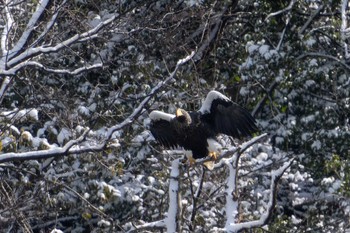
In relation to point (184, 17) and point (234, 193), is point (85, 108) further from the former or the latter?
point (234, 193)

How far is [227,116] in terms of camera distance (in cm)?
882

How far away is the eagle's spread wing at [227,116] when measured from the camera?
28.6 feet

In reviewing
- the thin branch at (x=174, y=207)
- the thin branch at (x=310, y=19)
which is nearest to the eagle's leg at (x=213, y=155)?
the thin branch at (x=174, y=207)

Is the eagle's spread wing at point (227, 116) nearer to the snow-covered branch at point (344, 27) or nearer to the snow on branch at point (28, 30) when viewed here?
the snow on branch at point (28, 30)

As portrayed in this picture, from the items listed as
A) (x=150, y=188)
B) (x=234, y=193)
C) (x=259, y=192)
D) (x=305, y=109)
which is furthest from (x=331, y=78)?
(x=234, y=193)

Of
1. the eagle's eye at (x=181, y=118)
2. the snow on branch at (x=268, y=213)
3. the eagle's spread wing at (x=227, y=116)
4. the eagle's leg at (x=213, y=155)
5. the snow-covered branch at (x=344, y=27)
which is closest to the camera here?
the snow on branch at (x=268, y=213)

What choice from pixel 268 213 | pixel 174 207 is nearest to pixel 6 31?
pixel 174 207

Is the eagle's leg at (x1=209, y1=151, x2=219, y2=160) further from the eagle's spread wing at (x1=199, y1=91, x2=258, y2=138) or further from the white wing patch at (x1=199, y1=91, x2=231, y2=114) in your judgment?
the white wing patch at (x1=199, y1=91, x2=231, y2=114)

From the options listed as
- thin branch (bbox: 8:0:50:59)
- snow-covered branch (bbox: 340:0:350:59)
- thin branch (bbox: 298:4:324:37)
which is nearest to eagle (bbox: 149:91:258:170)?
thin branch (bbox: 8:0:50:59)

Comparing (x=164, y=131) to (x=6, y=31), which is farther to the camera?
(x=164, y=131)

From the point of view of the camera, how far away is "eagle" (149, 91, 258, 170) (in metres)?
8.73

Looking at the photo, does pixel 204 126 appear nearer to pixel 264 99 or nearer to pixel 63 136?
pixel 63 136

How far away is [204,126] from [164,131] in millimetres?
377

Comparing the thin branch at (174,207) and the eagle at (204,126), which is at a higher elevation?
the eagle at (204,126)
